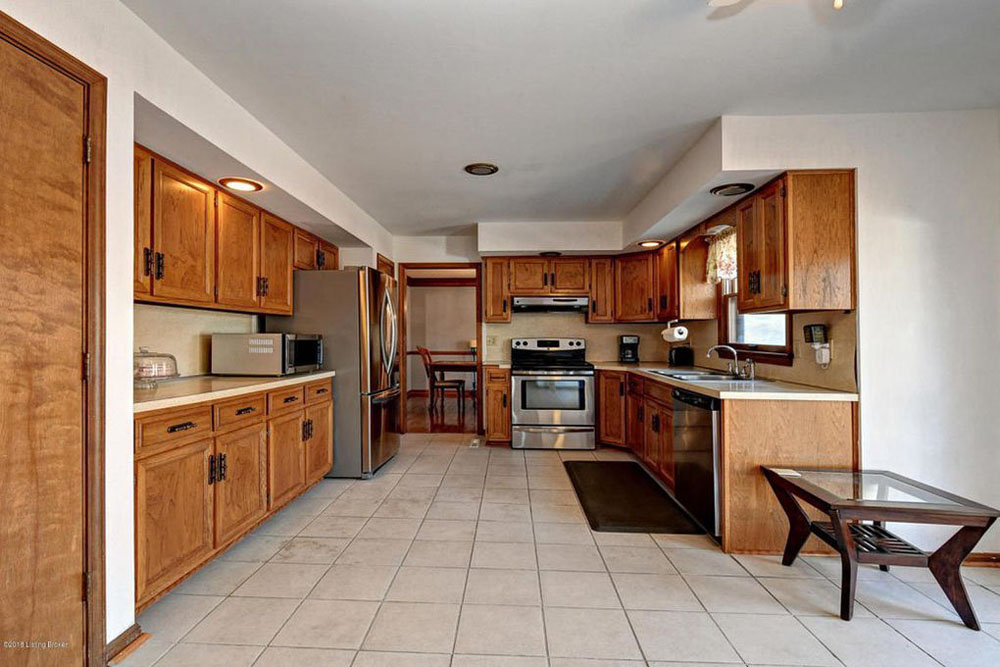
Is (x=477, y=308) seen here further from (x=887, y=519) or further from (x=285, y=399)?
(x=887, y=519)

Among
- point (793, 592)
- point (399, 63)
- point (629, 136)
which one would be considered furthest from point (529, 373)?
point (399, 63)

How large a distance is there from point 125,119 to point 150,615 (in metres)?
1.90

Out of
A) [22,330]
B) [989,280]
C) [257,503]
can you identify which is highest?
[989,280]

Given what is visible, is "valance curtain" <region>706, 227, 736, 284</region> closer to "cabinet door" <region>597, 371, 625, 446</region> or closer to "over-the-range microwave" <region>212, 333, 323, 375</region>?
"cabinet door" <region>597, 371, 625, 446</region>

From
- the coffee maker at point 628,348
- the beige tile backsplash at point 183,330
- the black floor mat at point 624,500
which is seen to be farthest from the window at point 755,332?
the beige tile backsplash at point 183,330

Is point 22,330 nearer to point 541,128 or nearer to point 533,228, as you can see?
point 541,128

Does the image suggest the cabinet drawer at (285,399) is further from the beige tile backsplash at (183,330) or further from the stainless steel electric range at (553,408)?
the stainless steel electric range at (553,408)

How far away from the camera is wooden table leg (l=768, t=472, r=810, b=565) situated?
220cm

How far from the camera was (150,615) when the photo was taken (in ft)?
6.27

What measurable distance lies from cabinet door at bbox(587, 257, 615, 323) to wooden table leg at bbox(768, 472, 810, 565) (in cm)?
291

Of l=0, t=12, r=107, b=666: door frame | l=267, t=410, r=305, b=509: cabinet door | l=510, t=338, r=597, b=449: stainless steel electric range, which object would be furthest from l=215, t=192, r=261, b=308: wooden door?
l=510, t=338, r=597, b=449: stainless steel electric range

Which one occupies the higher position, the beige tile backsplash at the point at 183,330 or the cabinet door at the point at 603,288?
the cabinet door at the point at 603,288

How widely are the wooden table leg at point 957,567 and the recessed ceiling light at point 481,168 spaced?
295cm

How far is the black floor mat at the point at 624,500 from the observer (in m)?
2.83
